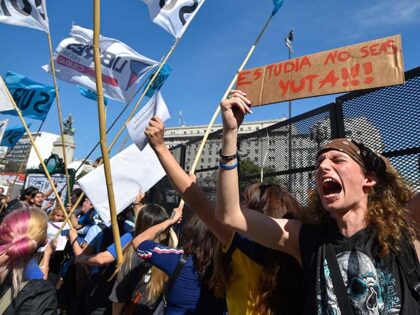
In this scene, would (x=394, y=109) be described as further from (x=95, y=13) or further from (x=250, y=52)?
(x=95, y=13)

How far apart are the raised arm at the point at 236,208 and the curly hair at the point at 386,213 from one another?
0.20 meters

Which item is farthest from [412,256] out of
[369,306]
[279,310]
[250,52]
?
[250,52]

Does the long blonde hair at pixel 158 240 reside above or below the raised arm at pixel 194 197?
below

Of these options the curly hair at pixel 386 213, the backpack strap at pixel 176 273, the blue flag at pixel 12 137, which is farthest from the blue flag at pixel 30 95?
the curly hair at pixel 386 213

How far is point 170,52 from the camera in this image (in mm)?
4020

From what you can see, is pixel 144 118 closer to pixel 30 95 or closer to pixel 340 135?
pixel 340 135

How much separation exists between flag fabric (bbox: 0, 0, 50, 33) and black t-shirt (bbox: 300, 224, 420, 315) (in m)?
4.60

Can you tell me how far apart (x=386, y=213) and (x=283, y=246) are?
1.59 ft

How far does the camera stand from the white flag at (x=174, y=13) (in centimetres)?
396

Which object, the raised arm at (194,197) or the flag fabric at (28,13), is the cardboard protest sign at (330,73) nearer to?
the raised arm at (194,197)

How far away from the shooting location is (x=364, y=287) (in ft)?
4.22

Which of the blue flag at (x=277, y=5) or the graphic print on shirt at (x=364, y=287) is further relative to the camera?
the blue flag at (x=277, y=5)

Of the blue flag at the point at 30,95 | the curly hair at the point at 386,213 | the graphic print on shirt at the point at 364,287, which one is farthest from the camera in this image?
the blue flag at the point at 30,95

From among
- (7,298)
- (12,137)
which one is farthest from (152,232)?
(12,137)
